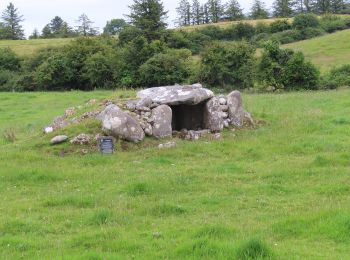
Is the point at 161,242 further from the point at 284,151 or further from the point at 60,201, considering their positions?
the point at 284,151

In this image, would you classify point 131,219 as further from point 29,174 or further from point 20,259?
point 29,174

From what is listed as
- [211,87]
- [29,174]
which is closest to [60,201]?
[29,174]

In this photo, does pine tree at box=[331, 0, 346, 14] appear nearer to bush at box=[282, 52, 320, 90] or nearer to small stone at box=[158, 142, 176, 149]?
bush at box=[282, 52, 320, 90]

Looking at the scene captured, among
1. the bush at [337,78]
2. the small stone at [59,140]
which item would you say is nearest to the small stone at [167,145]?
the small stone at [59,140]

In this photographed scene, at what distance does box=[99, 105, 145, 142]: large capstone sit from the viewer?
20.3 metres

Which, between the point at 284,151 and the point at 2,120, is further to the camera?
the point at 2,120

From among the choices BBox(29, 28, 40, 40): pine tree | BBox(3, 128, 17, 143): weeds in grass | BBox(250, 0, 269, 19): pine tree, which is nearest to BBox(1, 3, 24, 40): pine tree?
BBox(29, 28, 40, 40): pine tree

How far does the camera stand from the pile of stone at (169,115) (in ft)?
67.3

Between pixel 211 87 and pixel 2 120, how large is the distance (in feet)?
66.6

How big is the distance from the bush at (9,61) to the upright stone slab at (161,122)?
5388 centimetres

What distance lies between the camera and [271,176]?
50.8 feet

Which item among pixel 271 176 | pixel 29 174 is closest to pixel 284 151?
pixel 271 176

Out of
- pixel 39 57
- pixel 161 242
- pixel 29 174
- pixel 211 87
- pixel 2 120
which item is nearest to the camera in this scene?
pixel 161 242

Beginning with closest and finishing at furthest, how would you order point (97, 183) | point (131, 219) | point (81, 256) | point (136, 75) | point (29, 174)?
point (81, 256) → point (131, 219) → point (97, 183) → point (29, 174) → point (136, 75)
